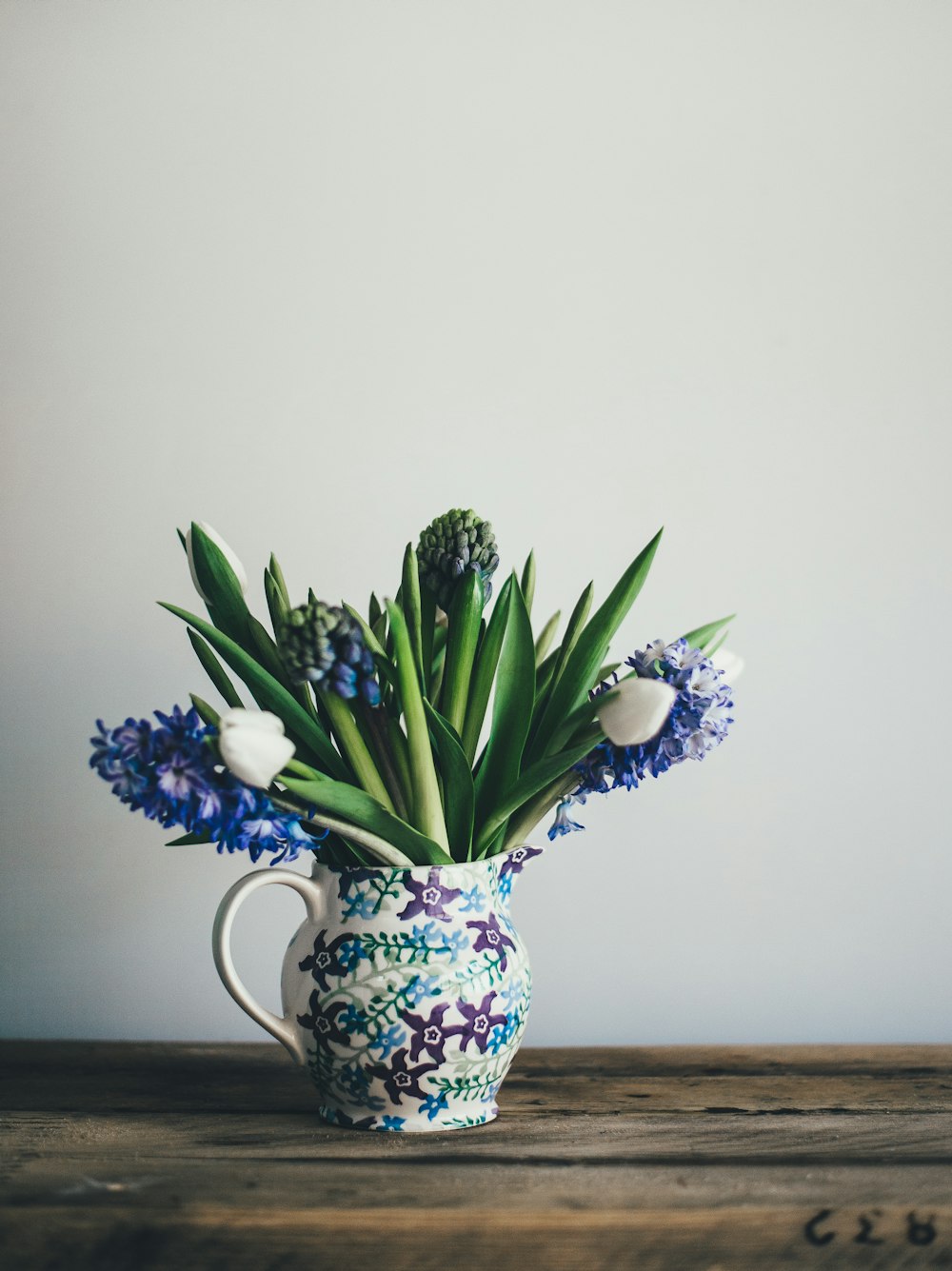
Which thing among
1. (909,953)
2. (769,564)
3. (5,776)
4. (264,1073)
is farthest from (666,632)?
(5,776)

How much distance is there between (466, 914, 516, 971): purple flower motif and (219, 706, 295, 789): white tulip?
0.18 m

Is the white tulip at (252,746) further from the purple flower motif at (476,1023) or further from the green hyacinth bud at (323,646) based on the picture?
the purple flower motif at (476,1023)

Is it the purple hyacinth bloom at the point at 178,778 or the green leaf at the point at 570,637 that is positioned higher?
the green leaf at the point at 570,637

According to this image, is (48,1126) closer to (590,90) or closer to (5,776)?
(5,776)

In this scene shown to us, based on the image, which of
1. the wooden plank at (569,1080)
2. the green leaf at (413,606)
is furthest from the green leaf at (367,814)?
the wooden plank at (569,1080)

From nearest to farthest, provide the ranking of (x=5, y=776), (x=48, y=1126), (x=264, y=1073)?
(x=48, y=1126) → (x=264, y=1073) → (x=5, y=776)

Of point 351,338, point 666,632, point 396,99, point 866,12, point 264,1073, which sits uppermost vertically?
point 866,12

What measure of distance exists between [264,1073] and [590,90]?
3.12 ft

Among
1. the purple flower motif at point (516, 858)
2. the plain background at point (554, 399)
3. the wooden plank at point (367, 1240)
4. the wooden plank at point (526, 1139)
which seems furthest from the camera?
the plain background at point (554, 399)

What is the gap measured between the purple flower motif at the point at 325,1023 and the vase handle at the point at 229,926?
2cm

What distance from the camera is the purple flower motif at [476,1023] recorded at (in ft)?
2.12

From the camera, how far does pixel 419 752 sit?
67 centimetres

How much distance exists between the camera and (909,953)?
0.96 meters

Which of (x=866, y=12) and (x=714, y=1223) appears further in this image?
(x=866, y=12)
